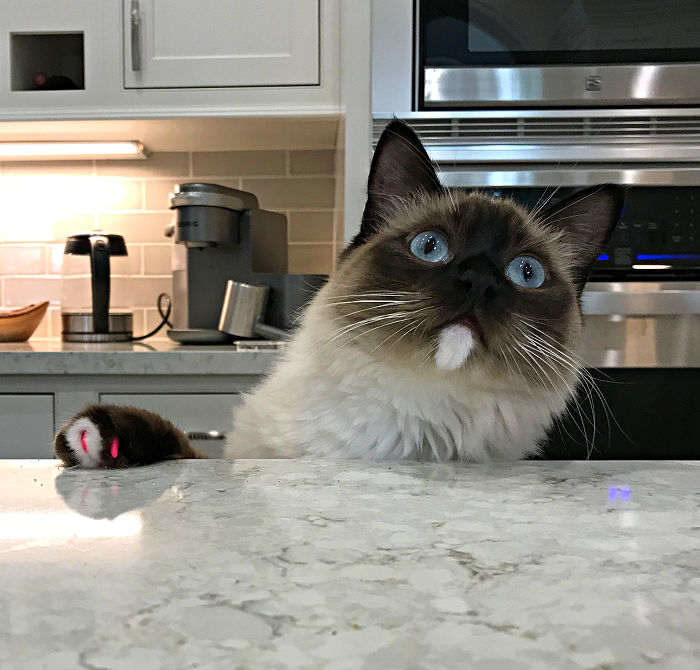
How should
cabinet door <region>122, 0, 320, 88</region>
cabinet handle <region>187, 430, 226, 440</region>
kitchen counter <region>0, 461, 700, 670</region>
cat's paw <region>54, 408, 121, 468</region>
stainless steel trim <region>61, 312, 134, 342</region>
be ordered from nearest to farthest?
kitchen counter <region>0, 461, 700, 670</region> → cat's paw <region>54, 408, 121, 468</region> → cabinet handle <region>187, 430, 226, 440</region> → cabinet door <region>122, 0, 320, 88</region> → stainless steel trim <region>61, 312, 134, 342</region>

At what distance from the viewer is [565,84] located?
1.70 m

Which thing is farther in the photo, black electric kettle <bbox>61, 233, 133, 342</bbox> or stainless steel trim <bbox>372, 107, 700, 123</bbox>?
black electric kettle <bbox>61, 233, 133, 342</bbox>

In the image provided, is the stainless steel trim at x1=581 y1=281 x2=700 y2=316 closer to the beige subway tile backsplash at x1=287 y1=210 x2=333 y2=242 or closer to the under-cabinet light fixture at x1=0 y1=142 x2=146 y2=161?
the beige subway tile backsplash at x1=287 y1=210 x2=333 y2=242

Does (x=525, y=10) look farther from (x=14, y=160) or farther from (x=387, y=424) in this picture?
(x=14, y=160)

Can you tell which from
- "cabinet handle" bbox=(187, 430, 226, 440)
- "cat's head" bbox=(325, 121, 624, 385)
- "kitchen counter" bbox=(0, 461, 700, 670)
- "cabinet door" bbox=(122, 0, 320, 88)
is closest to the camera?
"kitchen counter" bbox=(0, 461, 700, 670)

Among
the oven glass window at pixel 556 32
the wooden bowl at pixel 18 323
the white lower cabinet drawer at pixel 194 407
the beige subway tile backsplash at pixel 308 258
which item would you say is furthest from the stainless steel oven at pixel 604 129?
the wooden bowl at pixel 18 323

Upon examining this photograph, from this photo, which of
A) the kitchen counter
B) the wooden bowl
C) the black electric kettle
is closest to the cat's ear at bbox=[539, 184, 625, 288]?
the kitchen counter

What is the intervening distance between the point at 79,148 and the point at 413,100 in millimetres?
1324

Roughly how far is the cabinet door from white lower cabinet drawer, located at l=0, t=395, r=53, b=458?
1028mm

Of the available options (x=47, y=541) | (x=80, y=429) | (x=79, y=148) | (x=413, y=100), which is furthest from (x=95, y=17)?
(x=47, y=541)

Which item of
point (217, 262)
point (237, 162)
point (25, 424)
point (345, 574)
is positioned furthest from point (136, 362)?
point (345, 574)

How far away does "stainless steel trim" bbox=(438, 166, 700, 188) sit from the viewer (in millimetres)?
1701

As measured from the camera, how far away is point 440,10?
169 cm

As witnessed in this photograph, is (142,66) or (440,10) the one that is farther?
(142,66)
